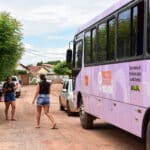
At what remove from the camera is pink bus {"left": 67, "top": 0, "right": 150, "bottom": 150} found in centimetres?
1005

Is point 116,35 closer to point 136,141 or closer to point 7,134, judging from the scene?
point 136,141

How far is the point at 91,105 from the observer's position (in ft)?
50.1

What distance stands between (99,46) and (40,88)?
434 cm

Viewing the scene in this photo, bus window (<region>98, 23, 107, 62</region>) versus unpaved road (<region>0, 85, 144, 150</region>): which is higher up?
bus window (<region>98, 23, 107, 62</region>)

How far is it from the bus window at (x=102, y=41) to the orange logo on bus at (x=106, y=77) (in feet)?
1.44

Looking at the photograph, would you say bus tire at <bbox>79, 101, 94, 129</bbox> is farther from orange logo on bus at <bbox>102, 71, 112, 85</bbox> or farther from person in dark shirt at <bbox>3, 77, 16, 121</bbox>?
person in dark shirt at <bbox>3, 77, 16, 121</bbox>

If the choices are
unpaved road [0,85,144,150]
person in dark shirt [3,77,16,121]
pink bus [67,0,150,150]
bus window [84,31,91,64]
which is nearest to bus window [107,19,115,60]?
pink bus [67,0,150,150]

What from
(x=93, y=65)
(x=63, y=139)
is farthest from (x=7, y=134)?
(x=93, y=65)

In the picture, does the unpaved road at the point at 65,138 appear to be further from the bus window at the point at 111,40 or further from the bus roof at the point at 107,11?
the bus roof at the point at 107,11

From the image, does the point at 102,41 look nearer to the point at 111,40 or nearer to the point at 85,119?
the point at 111,40

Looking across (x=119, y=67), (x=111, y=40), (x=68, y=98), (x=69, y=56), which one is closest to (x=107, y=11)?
(x=111, y=40)

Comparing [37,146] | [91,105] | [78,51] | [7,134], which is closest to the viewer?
[37,146]

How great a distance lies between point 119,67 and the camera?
38.1 feet

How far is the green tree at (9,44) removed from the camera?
2272 cm
